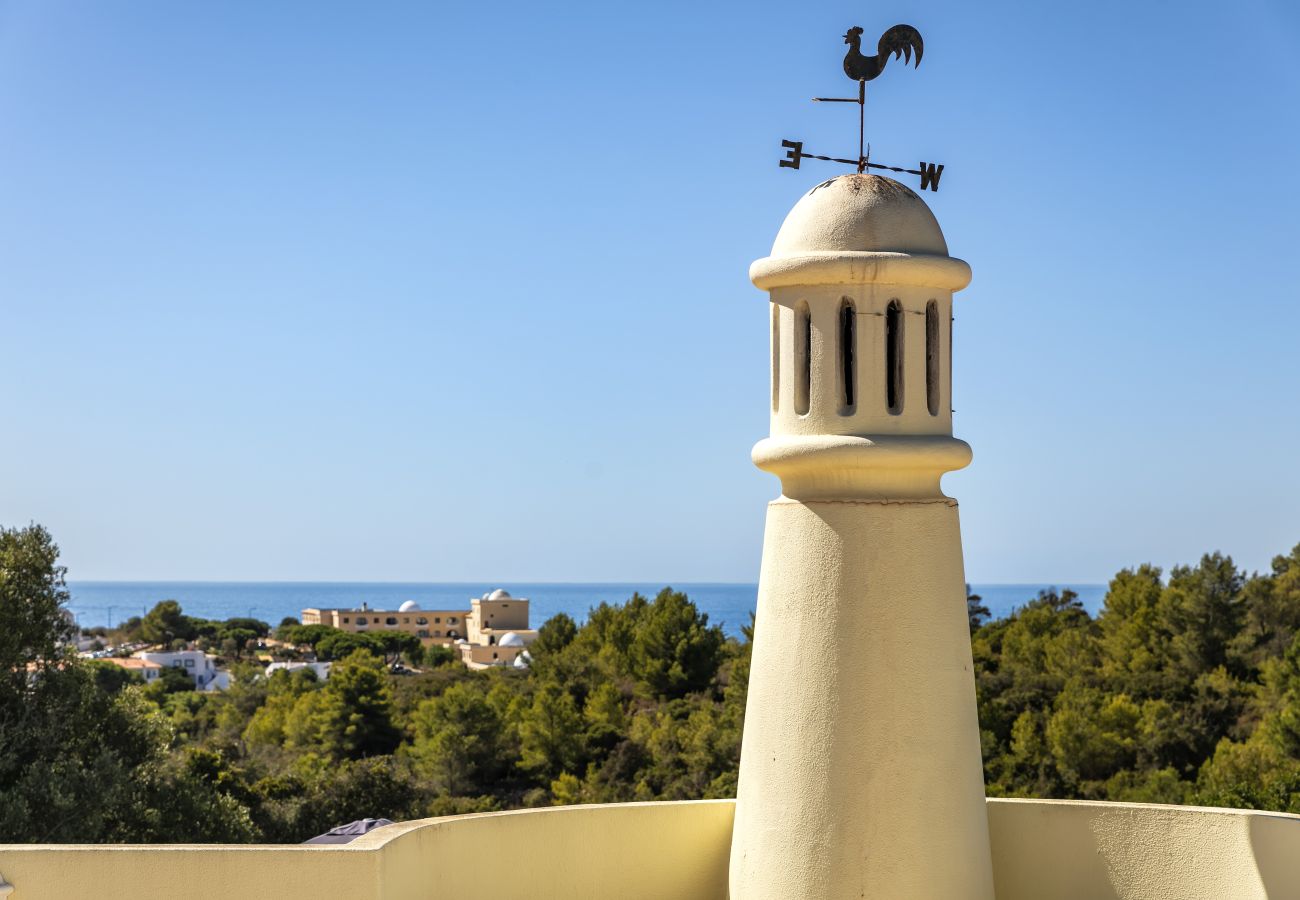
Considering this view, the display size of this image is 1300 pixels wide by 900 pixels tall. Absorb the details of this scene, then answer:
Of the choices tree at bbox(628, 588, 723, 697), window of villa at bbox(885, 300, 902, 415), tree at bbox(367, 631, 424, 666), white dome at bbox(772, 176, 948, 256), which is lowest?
tree at bbox(367, 631, 424, 666)

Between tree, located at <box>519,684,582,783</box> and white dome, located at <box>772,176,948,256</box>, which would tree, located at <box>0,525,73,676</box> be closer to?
white dome, located at <box>772,176,948,256</box>

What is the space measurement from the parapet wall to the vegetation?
1845cm

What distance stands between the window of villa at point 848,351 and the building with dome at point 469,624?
362 ft

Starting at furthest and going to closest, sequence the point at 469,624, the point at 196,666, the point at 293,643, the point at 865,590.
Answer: the point at 469,624 → the point at 293,643 → the point at 196,666 → the point at 865,590

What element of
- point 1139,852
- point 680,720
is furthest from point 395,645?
point 1139,852

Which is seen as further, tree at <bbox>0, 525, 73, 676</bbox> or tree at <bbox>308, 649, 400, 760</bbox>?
tree at <bbox>308, 649, 400, 760</bbox>

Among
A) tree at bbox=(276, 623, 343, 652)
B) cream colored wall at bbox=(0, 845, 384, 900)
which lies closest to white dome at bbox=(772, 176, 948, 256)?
cream colored wall at bbox=(0, 845, 384, 900)

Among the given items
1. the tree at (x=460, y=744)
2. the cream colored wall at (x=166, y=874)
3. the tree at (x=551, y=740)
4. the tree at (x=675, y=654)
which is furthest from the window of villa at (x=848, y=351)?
the tree at (x=675, y=654)

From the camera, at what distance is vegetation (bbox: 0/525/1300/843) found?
3750 cm

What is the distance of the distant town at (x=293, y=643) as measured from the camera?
97.1m

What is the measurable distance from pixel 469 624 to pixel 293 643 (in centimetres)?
3318

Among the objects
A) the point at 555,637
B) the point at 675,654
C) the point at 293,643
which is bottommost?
the point at 293,643

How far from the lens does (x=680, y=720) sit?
47938 mm

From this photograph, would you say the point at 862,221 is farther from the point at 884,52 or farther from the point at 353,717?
the point at 353,717
